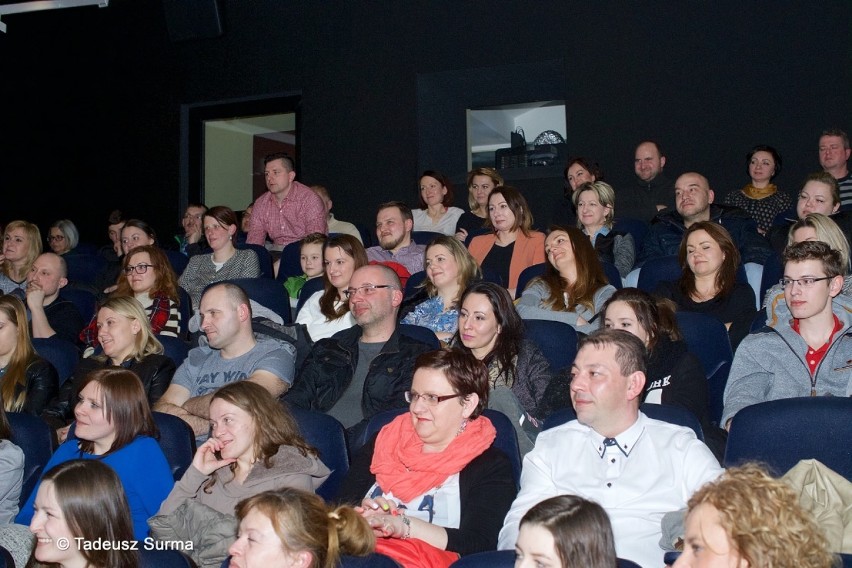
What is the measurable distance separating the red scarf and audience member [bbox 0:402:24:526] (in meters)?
1.26

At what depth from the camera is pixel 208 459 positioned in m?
2.77

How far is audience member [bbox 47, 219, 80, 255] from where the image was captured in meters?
7.15

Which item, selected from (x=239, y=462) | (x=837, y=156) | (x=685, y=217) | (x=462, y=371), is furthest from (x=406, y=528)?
(x=837, y=156)

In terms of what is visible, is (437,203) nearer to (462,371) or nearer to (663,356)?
(663,356)

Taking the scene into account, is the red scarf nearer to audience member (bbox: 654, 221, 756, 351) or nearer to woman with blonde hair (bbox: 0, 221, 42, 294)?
audience member (bbox: 654, 221, 756, 351)

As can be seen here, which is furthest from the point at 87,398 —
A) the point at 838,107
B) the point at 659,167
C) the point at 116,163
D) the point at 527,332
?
the point at 116,163

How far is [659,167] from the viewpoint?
6375 millimetres

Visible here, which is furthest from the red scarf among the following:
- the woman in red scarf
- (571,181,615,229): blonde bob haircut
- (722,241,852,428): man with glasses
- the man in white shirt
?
(571,181,615,229): blonde bob haircut

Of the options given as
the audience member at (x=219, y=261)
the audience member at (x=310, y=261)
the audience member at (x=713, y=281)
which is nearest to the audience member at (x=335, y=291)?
the audience member at (x=310, y=261)

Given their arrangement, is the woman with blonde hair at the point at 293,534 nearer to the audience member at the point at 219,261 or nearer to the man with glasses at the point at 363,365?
the man with glasses at the point at 363,365

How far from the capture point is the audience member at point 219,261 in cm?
561

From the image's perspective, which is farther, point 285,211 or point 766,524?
point 285,211

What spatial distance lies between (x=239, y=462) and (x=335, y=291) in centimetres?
178

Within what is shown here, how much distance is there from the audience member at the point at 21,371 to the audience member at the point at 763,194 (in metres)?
4.13
